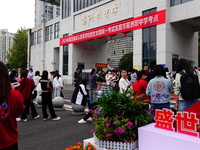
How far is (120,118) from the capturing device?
3.00 m

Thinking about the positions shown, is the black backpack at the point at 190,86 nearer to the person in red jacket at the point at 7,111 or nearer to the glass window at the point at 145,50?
the person in red jacket at the point at 7,111

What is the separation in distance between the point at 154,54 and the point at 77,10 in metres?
13.9

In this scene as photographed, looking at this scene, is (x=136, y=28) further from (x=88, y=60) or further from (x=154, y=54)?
(x=88, y=60)

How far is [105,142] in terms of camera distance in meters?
2.98

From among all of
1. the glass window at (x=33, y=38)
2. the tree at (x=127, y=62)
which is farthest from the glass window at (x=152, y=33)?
the tree at (x=127, y=62)

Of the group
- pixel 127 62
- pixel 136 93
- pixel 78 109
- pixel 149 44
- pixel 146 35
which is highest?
pixel 146 35

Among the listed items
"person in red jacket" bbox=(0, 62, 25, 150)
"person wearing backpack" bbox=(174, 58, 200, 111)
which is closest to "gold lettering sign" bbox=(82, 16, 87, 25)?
"person wearing backpack" bbox=(174, 58, 200, 111)

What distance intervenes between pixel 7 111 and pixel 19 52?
42.5m

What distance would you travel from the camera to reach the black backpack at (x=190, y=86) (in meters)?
3.41

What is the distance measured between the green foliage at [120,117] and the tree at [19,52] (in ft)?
135

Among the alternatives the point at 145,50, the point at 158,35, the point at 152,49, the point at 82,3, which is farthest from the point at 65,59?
the point at 158,35

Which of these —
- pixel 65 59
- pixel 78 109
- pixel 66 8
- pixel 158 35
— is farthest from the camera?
pixel 65 59

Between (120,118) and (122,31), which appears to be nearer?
(120,118)

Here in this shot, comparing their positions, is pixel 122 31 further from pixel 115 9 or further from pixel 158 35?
pixel 158 35
